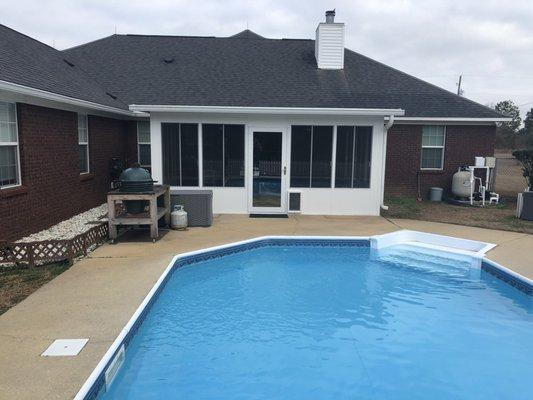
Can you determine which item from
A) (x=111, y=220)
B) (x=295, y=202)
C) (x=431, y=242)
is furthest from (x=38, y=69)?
(x=431, y=242)

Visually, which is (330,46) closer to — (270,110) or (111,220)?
(270,110)

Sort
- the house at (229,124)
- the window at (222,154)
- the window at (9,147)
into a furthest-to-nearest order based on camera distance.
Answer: the window at (222,154) < the house at (229,124) < the window at (9,147)

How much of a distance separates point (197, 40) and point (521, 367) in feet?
49.0

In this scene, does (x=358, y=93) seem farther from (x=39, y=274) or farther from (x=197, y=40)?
(x=39, y=274)

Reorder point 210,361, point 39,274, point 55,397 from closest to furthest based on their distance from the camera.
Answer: point 55,397 → point 210,361 → point 39,274

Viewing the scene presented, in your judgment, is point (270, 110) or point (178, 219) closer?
point (178, 219)

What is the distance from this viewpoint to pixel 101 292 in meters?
5.28

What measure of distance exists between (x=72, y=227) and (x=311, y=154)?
582cm

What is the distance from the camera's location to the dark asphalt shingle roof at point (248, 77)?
38.0ft

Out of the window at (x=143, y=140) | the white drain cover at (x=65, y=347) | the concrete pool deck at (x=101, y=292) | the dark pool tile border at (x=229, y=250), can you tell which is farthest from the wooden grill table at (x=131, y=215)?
the window at (x=143, y=140)

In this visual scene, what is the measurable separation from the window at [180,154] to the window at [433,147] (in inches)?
309

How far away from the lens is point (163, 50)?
1522 centimetres

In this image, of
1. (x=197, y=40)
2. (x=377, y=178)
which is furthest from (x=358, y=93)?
(x=197, y=40)

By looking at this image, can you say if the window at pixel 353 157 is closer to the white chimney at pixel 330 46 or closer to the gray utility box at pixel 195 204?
the gray utility box at pixel 195 204
